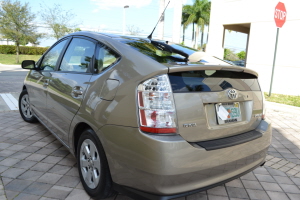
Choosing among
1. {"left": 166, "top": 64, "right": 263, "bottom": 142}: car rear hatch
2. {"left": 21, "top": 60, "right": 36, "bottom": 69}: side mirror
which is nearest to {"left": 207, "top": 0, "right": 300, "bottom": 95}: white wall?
{"left": 166, "top": 64, "right": 263, "bottom": 142}: car rear hatch

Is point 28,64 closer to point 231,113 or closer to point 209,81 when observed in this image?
point 209,81

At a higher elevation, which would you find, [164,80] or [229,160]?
[164,80]

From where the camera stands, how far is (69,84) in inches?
107

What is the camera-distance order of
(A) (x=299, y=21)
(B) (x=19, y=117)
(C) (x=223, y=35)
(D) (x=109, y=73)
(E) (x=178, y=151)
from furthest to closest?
(C) (x=223, y=35) < (A) (x=299, y=21) < (B) (x=19, y=117) < (D) (x=109, y=73) < (E) (x=178, y=151)

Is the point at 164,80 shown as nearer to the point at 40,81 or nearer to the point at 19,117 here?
the point at 40,81

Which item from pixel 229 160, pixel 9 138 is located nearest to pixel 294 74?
pixel 229 160

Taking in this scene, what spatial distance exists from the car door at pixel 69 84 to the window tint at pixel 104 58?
113 mm

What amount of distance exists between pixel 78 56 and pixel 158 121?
1543 millimetres

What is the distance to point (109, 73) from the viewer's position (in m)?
2.20

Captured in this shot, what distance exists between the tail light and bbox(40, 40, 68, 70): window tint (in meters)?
2.03

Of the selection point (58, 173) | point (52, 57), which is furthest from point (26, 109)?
point (58, 173)

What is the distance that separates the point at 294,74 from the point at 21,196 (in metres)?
10.7

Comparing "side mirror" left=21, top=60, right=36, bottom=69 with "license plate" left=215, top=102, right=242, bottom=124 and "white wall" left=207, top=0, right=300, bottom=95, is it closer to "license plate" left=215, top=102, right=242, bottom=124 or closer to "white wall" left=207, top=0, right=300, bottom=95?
"license plate" left=215, top=102, right=242, bottom=124

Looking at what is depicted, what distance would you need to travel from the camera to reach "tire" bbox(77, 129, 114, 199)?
2.18 meters
